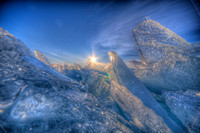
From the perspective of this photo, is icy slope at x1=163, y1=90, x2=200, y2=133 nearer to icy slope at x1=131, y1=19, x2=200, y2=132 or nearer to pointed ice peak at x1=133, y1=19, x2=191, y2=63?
icy slope at x1=131, y1=19, x2=200, y2=132

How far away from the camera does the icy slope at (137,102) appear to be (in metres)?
2.18

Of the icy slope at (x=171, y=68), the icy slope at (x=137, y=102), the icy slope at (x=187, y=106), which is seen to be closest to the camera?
the icy slope at (x=187, y=106)

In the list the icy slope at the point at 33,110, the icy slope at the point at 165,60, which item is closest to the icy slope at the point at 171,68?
the icy slope at the point at 165,60

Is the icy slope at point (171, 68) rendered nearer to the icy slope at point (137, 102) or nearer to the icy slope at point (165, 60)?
the icy slope at point (165, 60)

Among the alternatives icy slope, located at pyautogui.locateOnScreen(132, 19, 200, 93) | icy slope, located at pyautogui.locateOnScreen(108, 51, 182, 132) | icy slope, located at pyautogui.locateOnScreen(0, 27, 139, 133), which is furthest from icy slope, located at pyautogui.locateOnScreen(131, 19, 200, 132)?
icy slope, located at pyautogui.locateOnScreen(0, 27, 139, 133)

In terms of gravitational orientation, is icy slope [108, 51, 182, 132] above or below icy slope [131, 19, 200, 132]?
below

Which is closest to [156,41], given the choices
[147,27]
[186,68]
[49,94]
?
[147,27]

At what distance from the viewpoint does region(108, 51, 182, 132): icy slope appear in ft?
7.16

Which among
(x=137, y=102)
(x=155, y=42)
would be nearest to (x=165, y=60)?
(x=155, y=42)

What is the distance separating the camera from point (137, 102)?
2.66 meters

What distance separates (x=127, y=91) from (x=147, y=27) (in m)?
2.55

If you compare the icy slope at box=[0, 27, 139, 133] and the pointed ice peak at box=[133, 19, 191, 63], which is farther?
the pointed ice peak at box=[133, 19, 191, 63]

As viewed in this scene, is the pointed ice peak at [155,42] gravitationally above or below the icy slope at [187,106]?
above

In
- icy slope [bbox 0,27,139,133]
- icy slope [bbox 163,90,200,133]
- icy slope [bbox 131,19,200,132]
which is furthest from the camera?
icy slope [bbox 131,19,200,132]
